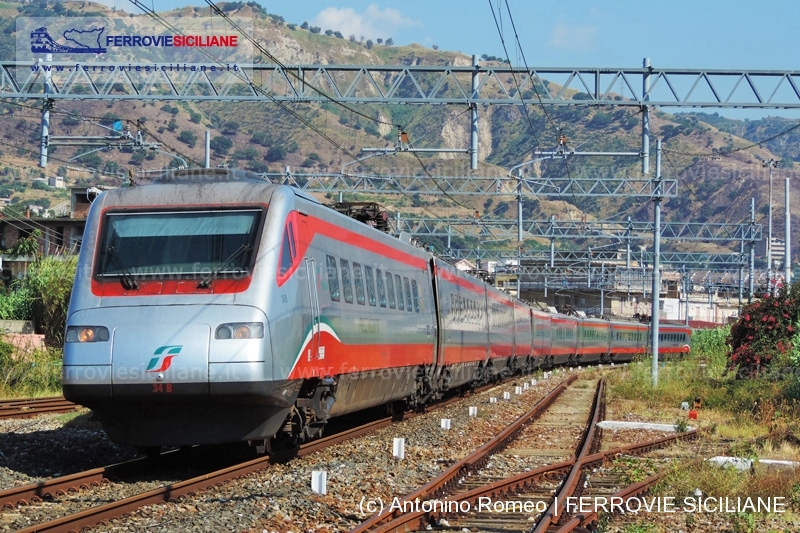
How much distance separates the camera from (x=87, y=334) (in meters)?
11.8

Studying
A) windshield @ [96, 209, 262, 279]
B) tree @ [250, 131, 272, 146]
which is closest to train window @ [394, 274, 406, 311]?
windshield @ [96, 209, 262, 279]

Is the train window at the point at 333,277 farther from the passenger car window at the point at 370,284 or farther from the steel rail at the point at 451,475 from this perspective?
the steel rail at the point at 451,475

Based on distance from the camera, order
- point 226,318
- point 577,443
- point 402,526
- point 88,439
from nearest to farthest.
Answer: point 402,526 < point 226,318 < point 88,439 < point 577,443

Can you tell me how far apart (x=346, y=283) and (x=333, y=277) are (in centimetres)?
68

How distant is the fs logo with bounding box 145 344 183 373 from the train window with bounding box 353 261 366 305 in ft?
14.3

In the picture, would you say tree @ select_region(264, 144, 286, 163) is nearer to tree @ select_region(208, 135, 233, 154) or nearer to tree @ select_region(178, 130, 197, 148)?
tree @ select_region(208, 135, 233, 154)

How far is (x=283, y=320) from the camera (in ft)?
39.8

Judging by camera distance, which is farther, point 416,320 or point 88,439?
point 416,320

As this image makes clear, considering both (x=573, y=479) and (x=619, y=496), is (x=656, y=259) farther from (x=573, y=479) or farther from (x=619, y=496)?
(x=619, y=496)

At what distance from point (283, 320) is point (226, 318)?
2.51 ft

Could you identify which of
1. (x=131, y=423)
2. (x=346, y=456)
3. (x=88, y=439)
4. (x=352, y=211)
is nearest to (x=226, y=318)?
(x=131, y=423)

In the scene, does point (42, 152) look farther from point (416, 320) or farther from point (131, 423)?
point (131, 423)

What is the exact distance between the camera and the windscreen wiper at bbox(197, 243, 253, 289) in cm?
1187

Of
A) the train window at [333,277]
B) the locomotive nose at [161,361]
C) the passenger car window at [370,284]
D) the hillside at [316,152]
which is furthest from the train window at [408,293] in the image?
the hillside at [316,152]
